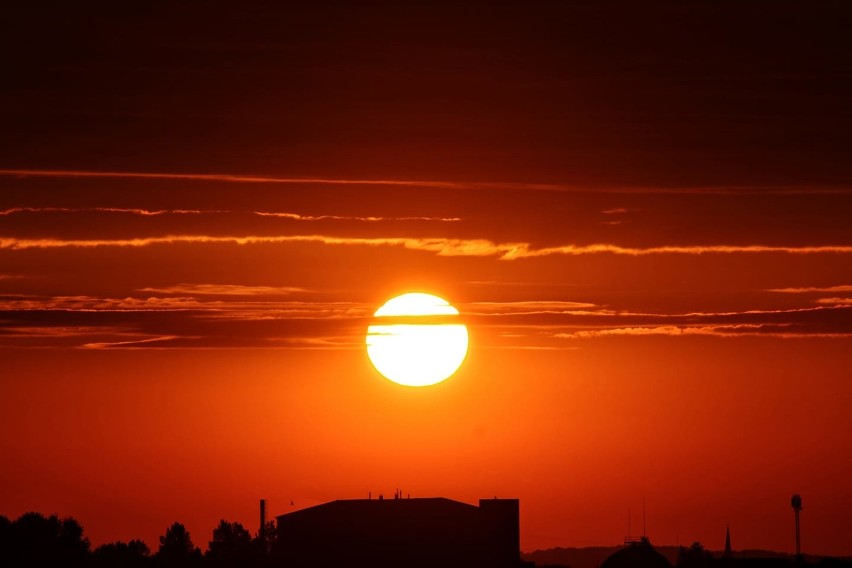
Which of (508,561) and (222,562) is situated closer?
(508,561)

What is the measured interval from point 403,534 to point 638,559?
71.4 ft

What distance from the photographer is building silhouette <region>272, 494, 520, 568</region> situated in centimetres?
17712

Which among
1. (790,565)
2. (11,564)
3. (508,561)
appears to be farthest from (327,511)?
(790,565)

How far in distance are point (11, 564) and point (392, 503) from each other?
3339 centimetres

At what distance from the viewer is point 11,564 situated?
184 metres

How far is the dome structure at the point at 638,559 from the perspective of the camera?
167m

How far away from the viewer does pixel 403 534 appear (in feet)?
590

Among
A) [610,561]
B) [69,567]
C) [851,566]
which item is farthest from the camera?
[69,567]

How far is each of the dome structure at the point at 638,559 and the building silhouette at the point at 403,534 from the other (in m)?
11.2

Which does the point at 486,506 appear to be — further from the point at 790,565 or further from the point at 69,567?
the point at 69,567

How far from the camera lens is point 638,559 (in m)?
169

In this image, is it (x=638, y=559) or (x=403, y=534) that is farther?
(x=403, y=534)

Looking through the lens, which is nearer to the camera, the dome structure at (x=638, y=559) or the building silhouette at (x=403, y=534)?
the dome structure at (x=638, y=559)

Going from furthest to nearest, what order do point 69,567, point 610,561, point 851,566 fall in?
point 69,567 → point 851,566 → point 610,561
